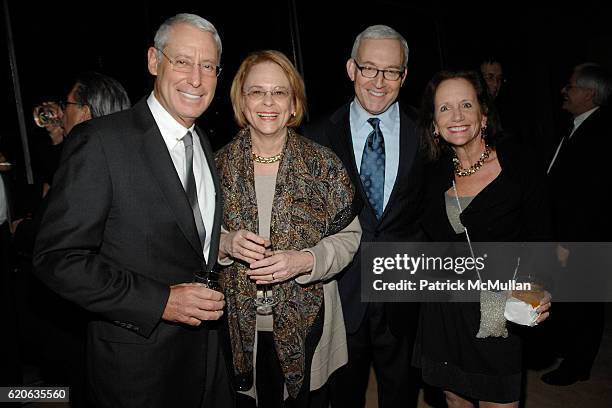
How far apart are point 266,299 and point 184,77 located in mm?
877

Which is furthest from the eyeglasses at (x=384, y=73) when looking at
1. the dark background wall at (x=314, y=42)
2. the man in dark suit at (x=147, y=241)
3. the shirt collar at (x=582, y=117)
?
the dark background wall at (x=314, y=42)

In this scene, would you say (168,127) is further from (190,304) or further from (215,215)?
(190,304)

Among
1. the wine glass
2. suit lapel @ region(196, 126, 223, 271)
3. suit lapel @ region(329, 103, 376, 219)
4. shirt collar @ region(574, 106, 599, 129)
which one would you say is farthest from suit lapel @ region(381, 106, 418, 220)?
shirt collar @ region(574, 106, 599, 129)

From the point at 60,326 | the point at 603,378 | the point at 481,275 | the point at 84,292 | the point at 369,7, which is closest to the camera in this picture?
the point at 84,292

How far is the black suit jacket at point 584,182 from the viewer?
321 centimetres

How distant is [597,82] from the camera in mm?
3486

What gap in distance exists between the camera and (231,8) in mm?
4598

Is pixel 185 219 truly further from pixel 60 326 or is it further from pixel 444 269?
pixel 60 326

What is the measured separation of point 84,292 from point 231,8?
401 cm

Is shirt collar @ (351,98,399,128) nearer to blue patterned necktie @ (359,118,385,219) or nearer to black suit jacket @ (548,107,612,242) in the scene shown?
blue patterned necktie @ (359,118,385,219)

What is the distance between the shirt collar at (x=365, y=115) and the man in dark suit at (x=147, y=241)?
928 millimetres

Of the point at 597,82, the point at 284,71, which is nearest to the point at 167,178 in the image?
the point at 284,71

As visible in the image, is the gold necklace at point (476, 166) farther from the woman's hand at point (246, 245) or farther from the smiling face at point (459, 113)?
the woman's hand at point (246, 245)

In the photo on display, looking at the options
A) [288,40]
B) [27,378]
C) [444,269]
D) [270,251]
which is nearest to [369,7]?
[288,40]
